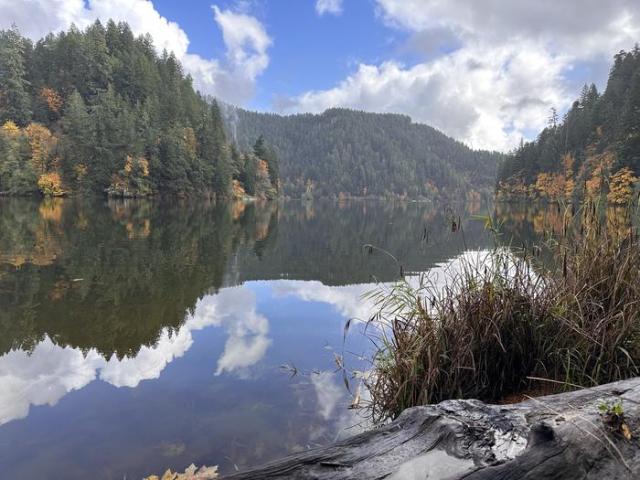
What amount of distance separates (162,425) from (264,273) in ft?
26.0

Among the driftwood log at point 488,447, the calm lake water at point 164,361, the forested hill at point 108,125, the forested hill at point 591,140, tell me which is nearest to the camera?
the driftwood log at point 488,447

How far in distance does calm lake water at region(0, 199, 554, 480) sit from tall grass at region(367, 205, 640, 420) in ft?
2.34

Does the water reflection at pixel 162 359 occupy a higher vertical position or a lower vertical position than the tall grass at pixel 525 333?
lower

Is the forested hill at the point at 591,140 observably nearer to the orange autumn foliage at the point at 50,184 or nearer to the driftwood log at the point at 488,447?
the driftwood log at the point at 488,447


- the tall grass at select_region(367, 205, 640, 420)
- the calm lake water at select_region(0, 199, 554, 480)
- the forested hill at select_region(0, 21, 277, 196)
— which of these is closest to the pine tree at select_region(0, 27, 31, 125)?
the forested hill at select_region(0, 21, 277, 196)

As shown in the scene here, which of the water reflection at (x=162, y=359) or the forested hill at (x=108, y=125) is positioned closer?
the water reflection at (x=162, y=359)

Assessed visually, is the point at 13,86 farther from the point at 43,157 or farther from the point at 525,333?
the point at 525,333

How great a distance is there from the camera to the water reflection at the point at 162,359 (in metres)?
3.54

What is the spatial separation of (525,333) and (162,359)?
14.2ft

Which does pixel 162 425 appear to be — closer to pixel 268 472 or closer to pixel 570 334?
pixel 268 472

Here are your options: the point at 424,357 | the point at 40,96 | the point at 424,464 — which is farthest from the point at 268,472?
the point at 40,96

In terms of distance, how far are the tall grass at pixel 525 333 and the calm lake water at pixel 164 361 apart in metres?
0.71

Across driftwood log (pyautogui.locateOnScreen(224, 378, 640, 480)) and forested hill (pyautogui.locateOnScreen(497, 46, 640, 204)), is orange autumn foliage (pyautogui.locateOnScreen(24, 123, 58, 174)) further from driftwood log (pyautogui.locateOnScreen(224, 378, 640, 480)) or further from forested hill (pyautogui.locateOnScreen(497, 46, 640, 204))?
driftwood log (pyautogui.locateOnScreen(224, 378, 640, 480))

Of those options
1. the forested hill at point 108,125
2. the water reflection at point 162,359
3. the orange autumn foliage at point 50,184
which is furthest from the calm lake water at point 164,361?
the forested hill at point 108,125
